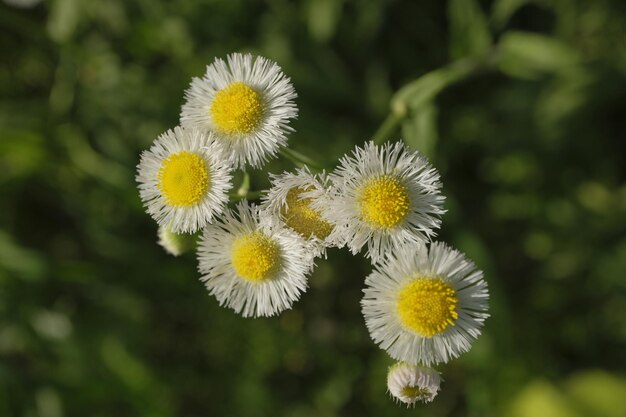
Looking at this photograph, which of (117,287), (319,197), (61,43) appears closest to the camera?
(319,197)

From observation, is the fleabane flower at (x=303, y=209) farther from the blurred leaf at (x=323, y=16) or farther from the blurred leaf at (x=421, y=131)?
the blurred leaf at (x=323, y=16)

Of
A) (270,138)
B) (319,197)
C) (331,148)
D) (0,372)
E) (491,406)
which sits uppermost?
(331,148)

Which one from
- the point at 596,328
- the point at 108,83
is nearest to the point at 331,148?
the point at 108,83

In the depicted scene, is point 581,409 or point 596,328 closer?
point 581,409

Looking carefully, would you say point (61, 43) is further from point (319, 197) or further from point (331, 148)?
point (319, 197)

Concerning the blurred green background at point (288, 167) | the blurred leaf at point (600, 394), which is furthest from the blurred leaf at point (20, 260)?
the blurred leaf at point (600, 394)

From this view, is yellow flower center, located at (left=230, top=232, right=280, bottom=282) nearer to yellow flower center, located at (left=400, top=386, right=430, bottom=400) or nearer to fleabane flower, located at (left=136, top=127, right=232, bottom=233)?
fleabane flower, located at (left=136, top=127, right=232, bottom=233)

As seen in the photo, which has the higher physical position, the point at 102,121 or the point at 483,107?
the point at 483,107

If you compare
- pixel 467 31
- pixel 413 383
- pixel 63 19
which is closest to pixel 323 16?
pixel 467 31
